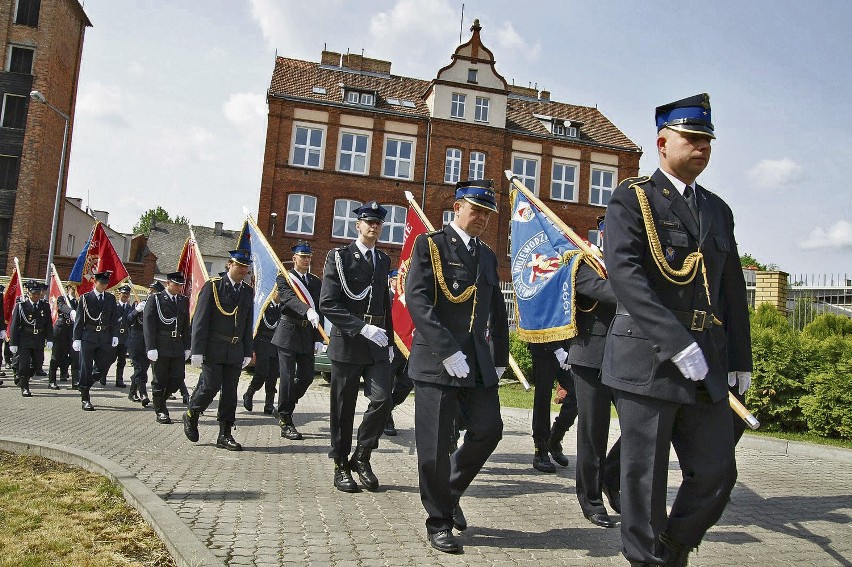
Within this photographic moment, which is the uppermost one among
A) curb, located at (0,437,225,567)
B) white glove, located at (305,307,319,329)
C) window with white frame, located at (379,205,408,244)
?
window with white frame, located at (379,205,408,244)

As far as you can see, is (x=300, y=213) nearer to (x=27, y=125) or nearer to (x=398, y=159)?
(x=398, y=159)

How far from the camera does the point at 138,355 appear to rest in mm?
13461

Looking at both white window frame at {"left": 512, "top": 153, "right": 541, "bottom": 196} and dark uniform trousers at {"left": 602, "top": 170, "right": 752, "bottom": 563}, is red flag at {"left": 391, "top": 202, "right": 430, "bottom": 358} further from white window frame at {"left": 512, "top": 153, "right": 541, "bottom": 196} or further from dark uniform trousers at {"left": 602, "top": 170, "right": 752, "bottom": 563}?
white window frame at {"left": 512, "top": 153, "right": 541, "bottom": 196}

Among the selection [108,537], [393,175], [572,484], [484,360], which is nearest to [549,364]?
[572,484]

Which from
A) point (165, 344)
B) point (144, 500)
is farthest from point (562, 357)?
point (165, 344)

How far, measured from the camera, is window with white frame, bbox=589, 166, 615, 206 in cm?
4069

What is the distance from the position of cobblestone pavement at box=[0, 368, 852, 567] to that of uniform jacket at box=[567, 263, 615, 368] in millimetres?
1211

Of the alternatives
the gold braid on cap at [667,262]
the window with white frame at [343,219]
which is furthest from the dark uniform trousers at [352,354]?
the window with white frame at [343,219]

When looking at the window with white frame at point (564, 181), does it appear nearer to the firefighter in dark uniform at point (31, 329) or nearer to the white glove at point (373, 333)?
the firefighter in dark uniform at point (31, 329)

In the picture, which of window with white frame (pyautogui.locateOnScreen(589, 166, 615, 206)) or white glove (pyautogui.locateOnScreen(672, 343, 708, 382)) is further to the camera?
window with white frame (pyautogui.locateOnScreen(589, 166, 615, 206))

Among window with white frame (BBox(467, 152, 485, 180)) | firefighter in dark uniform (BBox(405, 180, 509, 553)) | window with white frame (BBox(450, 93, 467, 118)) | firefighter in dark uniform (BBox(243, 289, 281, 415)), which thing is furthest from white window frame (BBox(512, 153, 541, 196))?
firefighter in dark uniform (BBox(405, 180, 509, 553))

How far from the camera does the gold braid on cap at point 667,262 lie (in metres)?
3.54

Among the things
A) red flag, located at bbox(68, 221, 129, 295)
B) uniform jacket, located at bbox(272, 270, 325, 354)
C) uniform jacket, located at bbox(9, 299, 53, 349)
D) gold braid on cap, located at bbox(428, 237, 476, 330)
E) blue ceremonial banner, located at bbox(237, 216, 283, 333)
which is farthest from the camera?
red flag, located at bbox(68, 221, 129, 295)

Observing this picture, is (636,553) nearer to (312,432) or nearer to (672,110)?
(672,110)
